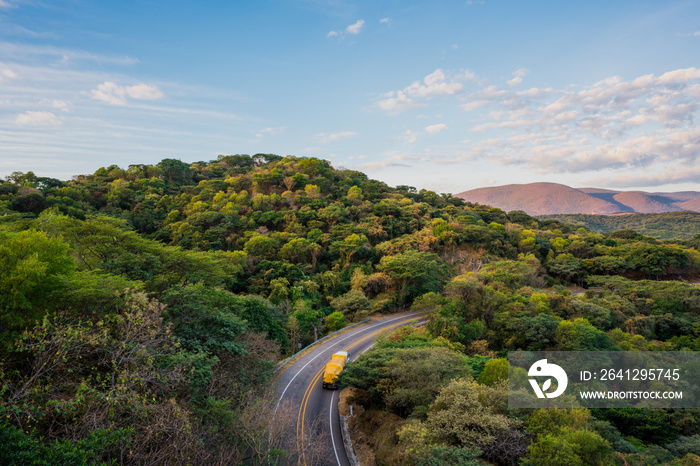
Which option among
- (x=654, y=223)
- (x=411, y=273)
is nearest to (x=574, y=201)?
(x=654, y=223)

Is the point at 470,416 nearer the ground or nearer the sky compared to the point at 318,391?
nearer the sky

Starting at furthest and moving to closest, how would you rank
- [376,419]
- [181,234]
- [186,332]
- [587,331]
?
[181,234], [587,331], [376,419], [186,332]

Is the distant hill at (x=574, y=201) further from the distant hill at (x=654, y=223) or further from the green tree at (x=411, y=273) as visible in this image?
the green tree at (x=411, y=273)

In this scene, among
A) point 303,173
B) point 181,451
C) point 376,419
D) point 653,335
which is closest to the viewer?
point 181,451

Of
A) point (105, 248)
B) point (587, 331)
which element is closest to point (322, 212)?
point (105, 248)

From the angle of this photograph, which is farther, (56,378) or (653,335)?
(653,335)

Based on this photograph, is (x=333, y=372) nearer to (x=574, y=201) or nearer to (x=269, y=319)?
(x=269, y=319)

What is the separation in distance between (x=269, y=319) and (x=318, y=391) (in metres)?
7.00

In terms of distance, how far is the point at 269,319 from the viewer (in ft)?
75.7

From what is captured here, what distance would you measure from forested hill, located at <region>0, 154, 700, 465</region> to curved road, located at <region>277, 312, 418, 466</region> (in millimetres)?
1577

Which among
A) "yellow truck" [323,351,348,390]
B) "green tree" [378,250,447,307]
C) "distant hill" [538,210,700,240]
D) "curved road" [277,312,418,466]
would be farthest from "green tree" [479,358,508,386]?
"distant hill" [538,210,700,240]

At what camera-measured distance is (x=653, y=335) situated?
27.8 metres

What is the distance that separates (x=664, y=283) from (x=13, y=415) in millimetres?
→ 50129

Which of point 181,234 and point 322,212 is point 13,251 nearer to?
point 181,234
